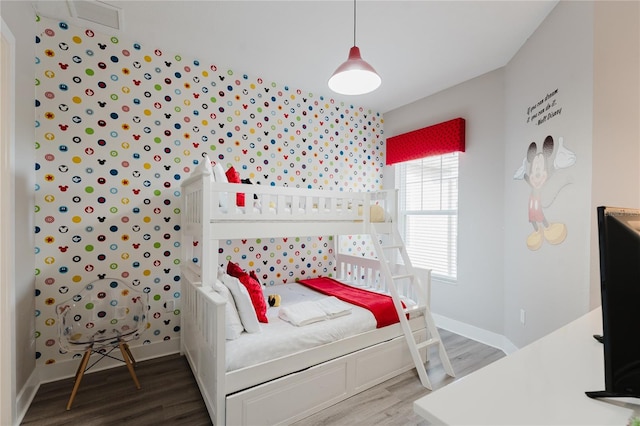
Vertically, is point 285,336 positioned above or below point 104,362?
above

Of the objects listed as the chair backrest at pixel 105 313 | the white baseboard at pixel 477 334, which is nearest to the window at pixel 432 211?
the white baseboard at pixel 477 334

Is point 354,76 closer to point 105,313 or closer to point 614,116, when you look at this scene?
point 614,116

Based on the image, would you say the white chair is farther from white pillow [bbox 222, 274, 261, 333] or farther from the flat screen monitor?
the flat screen monitor

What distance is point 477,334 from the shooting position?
321cm

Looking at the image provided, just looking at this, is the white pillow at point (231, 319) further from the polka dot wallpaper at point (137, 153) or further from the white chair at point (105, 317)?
the polka dot wallpaper at point (137, 153)

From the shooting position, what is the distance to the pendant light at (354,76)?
1900 mm

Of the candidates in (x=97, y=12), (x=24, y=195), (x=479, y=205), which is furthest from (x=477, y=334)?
(x=97, y=12)

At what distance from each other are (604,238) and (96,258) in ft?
10.2

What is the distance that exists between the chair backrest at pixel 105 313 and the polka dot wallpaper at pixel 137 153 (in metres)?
0.10

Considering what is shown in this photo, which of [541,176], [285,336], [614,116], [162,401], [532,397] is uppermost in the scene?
[614,116]

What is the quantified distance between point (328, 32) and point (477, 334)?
3279 millimetres

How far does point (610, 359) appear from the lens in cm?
73

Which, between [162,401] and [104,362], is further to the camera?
[104,362]

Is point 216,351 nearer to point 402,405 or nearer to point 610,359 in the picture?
point 402,405
